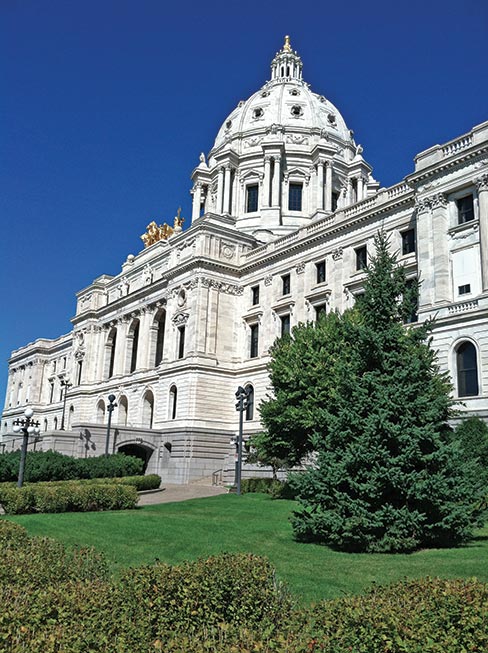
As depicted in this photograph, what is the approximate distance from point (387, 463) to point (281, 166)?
5714 cm

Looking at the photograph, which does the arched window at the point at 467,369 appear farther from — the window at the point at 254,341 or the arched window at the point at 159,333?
the arched window at the point at 159,333

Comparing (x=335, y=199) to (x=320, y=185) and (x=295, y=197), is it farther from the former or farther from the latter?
(x=295, y=197)

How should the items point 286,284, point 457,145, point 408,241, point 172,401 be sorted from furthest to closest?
point 172,401, point 286,284, point 408,241, point 457,145

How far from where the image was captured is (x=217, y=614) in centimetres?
690

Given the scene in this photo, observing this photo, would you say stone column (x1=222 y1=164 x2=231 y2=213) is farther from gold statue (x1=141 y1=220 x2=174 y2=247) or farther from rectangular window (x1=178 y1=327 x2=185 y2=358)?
rectangular window (x1=178 y1=327 x2=185 y2=358)

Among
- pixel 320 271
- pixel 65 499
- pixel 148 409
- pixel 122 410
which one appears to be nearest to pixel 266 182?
pixel 320 271

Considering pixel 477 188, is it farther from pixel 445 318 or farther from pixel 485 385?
pixel 485 385

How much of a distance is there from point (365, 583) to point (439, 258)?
2606cm

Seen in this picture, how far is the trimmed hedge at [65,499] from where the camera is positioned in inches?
898

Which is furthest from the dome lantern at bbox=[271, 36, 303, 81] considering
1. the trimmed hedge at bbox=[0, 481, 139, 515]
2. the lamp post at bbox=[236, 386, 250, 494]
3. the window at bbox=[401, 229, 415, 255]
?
the trimmed hedge at bbox=[0, 481, 139, 515]

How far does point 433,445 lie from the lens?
15.6 meters

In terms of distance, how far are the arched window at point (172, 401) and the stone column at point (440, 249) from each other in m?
23.9

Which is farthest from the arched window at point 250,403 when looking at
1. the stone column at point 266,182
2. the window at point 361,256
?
the stone column at point 266,182

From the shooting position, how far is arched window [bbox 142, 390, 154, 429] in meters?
55.0
